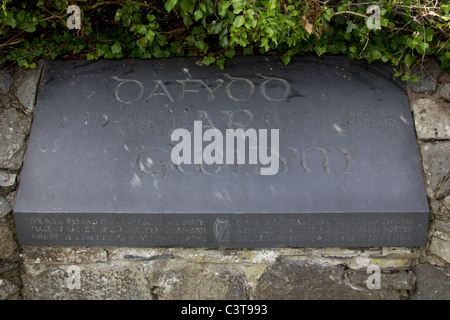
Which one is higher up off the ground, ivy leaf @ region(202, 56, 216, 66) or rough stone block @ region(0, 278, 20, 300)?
ivy leaf @ region(202, 56, 216, 66)

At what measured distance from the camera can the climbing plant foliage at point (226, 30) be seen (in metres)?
2.02

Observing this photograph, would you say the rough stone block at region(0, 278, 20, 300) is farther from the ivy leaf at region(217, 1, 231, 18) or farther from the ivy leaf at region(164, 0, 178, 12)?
the ivy leaf at region(217, 1, 231, 18)

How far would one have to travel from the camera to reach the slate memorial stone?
1905 millimetres

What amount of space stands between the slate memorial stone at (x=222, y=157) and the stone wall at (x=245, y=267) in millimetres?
125

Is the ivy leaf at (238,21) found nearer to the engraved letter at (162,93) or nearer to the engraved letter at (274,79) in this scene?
the engraved letter at (274,79)

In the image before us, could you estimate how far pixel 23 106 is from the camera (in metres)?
2.24

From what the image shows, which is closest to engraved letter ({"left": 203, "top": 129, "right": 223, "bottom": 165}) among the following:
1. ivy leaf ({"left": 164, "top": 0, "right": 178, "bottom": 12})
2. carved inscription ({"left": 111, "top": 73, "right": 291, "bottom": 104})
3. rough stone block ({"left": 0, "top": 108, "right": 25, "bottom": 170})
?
carved inscription ({"left": 111, "top": 73, "right": 291, "bottom": 104})

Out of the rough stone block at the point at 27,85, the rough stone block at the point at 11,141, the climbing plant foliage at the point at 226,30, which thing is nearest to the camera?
the climbing plant foliage at the point at 226,30

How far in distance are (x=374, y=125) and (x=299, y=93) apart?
0.43 m

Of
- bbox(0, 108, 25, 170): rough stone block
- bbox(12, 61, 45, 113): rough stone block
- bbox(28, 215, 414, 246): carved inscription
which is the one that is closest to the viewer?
bbox(28, 215, 414, 246): carved inscription

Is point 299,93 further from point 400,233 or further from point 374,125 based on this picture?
point 400,233

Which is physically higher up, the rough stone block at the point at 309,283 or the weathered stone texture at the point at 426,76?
the weathered stone texture at the point at 426,76

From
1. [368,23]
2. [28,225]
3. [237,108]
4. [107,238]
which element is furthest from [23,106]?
[368,23]

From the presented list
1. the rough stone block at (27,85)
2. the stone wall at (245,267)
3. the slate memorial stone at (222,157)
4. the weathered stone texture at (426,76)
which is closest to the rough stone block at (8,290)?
the stone wall at (245,267)
